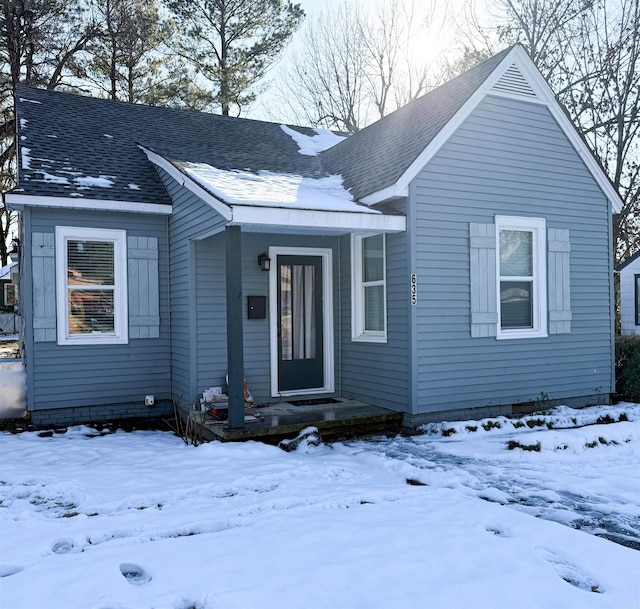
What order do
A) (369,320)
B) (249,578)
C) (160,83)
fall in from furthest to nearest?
1. (160,83)
2. (369,320)
3. (249,578)

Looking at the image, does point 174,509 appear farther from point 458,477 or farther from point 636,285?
point 636,285

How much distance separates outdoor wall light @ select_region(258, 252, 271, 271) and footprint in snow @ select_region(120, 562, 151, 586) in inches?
198

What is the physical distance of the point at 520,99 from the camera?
800 centimetres

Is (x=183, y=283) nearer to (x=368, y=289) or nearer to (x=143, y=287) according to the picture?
(x=143, y=287)

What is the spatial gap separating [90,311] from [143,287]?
750 millimetres

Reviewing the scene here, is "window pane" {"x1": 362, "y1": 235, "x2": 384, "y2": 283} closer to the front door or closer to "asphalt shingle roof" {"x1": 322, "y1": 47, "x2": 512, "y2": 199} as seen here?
"asphalt shingle roof" {"x1": 322, "y1": 47, "x2": 512, "y2": 199}

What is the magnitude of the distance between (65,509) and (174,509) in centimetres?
86

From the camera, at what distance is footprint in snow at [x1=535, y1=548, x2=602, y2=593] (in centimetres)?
329

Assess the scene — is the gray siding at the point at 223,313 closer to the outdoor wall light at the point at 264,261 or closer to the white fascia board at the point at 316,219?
the outdoor wall light at the point at 264,261

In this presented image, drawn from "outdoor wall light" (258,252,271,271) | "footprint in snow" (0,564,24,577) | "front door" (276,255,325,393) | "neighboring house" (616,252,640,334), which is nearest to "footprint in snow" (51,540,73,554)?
"footprint in snow" (0,564,24,577)

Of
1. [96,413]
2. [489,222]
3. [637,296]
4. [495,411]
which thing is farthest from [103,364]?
[637,296]

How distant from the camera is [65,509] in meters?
4.69

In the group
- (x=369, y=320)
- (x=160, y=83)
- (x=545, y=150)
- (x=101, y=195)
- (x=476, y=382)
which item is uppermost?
(x=160, y=83)

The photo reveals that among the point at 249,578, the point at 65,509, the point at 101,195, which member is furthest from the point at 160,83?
the point at 249,578
